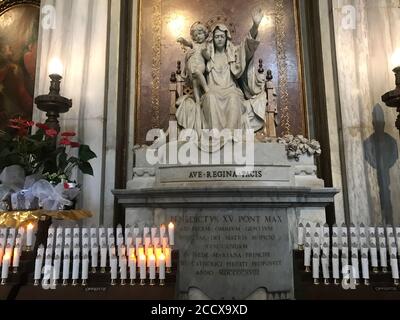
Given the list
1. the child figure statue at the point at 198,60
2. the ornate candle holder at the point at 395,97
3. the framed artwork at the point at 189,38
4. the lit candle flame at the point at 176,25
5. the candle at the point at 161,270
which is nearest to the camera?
the candle at the point at 161,270

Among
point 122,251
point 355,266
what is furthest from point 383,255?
point 122,251

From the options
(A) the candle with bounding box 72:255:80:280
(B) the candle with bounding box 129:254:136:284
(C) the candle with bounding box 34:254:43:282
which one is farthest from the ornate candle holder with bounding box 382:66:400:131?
(C) the candle with bounding box 34:254:43:282

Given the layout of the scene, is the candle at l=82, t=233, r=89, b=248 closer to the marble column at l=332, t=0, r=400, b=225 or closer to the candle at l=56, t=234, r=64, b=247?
the candle at l=56, t=234, r=64, b=247

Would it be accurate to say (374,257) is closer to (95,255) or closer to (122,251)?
(122,251)

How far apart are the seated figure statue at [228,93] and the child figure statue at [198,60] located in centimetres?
6

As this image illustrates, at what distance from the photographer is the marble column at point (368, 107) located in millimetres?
4625

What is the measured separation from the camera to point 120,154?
208 inches

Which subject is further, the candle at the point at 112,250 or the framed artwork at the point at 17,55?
the framed artwork at the point at 17,55

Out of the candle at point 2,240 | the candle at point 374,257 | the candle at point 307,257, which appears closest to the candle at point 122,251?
the candle at point 2,240

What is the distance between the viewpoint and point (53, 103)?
13.8ft

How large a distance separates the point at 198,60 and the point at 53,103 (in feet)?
5.62

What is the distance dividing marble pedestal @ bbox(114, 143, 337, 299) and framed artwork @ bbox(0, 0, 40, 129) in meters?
2.84

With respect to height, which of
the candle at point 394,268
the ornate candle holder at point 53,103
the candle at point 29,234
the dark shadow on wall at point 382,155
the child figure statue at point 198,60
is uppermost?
the child figure statue at point 198,60

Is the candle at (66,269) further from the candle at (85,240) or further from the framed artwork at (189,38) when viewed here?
the framed artwork at (189,38)
